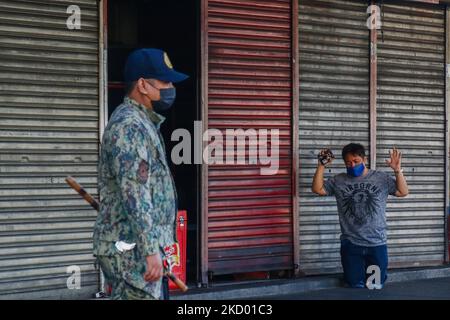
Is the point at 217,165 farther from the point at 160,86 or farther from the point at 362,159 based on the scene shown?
the point at 160,86

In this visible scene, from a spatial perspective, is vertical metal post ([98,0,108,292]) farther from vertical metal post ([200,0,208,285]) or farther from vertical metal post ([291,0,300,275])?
vertical metal post ([291,0,300,275])

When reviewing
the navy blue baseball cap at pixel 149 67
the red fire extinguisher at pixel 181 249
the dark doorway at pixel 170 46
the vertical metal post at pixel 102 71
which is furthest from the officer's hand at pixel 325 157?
the navy blue baseball cap at pixel 149 67

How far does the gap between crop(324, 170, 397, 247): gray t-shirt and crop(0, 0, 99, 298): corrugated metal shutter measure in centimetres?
289

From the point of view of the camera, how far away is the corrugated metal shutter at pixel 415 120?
1151 centimetres

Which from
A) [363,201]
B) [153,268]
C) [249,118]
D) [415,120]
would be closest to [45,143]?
[249,118]

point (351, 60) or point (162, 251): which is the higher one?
point (351, 60)

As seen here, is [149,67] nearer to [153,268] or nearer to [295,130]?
[153,268]

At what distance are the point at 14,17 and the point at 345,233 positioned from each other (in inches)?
169

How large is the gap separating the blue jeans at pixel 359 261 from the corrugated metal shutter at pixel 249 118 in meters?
0.63

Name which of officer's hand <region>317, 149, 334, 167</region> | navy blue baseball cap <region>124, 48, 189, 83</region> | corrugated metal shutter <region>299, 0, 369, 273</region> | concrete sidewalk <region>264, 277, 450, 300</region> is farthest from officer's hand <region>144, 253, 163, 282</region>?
corrugated metal shutter <region>299, 0, 369, 273</region>

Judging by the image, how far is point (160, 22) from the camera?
11.5 metres

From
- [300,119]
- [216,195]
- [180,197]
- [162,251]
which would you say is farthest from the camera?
[180,197]

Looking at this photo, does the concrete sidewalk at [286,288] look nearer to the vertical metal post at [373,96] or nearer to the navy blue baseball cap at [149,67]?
the vertical metal post at [373,96]

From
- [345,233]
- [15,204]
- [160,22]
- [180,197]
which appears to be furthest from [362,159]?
[15,204]
